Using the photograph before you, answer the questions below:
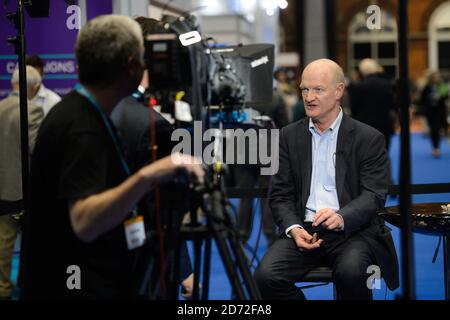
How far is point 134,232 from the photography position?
2396 mm

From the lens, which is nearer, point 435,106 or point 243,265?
point 243,265

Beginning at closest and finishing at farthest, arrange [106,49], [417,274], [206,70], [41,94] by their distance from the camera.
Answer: [106,49] → [206,70] → [417,274] → [41,94]

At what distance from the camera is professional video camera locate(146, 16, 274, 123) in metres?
2.62

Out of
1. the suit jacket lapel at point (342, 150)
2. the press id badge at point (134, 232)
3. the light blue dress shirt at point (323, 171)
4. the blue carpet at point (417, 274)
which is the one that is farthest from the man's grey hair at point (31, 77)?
the press id badge at point (134, 232)

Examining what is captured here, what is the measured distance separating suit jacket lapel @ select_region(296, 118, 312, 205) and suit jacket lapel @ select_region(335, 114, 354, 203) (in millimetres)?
135

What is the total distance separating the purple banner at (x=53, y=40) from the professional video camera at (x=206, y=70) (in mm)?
902

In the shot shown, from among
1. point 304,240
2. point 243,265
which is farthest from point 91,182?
point 304,240

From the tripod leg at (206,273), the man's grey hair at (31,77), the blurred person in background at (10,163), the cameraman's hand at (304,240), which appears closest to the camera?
the tripod leg at (206,273)

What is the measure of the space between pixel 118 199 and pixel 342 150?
1.66 metres

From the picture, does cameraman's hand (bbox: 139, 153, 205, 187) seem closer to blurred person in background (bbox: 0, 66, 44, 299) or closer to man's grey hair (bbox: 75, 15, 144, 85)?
man's grey hair (bbox: 75, 15, 144, 85)

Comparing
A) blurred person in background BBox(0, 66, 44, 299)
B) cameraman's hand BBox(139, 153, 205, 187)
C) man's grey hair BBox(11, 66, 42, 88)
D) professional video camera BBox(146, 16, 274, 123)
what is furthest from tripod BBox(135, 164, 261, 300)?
man's grey hair BBox(11, 66, 42, 88)

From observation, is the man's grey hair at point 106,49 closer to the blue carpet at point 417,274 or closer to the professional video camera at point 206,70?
the professional video camera at point 206,70

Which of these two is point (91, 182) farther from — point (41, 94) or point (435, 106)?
point (435, 106)

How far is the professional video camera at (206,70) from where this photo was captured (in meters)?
2.62
